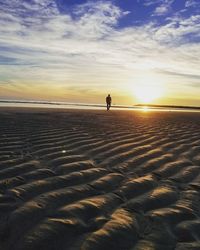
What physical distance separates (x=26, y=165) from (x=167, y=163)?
2178 mm

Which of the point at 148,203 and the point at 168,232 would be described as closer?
the point at 168,232

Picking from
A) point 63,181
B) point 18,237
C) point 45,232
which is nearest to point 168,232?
point 45,232

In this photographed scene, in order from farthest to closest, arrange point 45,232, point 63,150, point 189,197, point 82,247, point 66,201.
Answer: point 63,150
point 189,197
point 66,201
point 45,232
point 82,247

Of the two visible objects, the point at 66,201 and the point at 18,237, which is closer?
the point at 18,237

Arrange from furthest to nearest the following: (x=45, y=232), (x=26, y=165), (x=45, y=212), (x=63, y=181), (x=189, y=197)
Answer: (x=26, y=165), (x=63, y=181), (x=189, y=197), (x=45, y=212), (x=45, y=232)

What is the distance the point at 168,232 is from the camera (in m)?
2.79

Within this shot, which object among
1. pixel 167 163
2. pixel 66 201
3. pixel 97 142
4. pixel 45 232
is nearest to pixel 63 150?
pixel 97 142

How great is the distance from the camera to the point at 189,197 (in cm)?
372

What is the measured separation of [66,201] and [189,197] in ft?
4.41

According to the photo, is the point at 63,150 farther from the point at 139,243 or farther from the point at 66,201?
the point at 139,243

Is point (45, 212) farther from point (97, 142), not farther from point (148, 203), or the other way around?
point (97, 142)

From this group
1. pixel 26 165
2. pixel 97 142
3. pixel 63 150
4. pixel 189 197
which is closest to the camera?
pixel 189 197

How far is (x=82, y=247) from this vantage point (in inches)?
95.3

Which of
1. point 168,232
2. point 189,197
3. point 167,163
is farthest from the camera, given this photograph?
point 167,163
